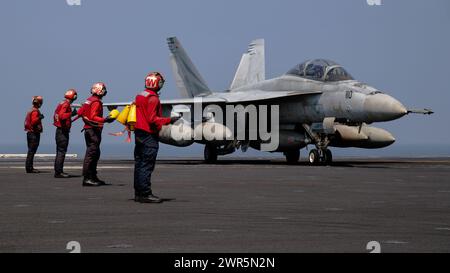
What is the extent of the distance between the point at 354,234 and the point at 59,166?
12390 millimetres

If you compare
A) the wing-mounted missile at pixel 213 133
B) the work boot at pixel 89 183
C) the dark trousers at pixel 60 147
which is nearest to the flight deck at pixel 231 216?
the work boot at pixel 89 183

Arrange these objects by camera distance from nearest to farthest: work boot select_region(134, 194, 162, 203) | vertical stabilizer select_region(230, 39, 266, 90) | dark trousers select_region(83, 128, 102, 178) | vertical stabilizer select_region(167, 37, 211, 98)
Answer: work boot select_region(134, 194, 162, 203), dark trousers select_region(83, 128, 102, 178), vertical stabilizer select_region(167, 37, 211, 98), vertical stabilizer select_region(230, 39, 266, 90)

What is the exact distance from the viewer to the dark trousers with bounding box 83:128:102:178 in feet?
55.6

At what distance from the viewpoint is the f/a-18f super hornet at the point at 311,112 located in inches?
1033

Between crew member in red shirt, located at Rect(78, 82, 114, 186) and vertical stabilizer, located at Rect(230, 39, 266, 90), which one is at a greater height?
vertical stabilizer, located at Rect(230, 39, 266, 90)

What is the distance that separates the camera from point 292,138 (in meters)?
29.2

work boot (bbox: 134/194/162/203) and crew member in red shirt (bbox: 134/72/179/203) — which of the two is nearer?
work boot (bbox: 134/194/162/203)

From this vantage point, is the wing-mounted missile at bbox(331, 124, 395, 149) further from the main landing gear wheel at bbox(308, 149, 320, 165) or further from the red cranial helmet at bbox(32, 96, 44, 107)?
the red cranial helmet at bbox(32, 96, 44, 107)

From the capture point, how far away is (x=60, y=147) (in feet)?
67.8

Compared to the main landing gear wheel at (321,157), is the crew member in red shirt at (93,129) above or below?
above

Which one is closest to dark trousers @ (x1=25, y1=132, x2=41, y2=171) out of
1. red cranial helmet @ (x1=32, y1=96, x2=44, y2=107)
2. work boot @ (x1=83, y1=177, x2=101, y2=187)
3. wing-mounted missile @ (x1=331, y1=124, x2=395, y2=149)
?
red cranial helmet @ (x1=32, y1=96, x2=44, y2=107)

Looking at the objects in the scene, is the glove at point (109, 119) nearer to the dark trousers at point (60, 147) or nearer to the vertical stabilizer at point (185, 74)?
the dark trousers at point (60, 147)

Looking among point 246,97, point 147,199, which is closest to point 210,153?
point 246,97

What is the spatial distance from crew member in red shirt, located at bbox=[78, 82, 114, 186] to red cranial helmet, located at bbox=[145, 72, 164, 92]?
370 cm
